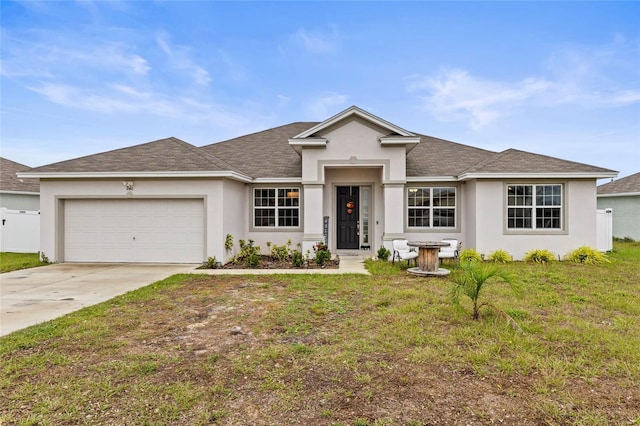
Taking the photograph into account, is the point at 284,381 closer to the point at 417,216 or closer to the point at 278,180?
the point at 278,180

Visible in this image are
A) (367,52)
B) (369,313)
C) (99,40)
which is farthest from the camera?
(367,52)

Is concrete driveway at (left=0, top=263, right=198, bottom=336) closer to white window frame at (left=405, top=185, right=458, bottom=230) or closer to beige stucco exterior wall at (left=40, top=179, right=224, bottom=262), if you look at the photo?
beige stucco exterior wall at (left=40, top=179, right=224, bottom=262)

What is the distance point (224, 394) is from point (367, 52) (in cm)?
1830

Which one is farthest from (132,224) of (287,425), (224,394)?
(287,425)

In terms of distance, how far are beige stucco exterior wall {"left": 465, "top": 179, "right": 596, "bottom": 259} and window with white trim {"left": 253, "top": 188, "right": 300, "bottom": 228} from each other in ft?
23.1

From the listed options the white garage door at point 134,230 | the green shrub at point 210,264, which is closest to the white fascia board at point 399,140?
the white garage door at point 134,230

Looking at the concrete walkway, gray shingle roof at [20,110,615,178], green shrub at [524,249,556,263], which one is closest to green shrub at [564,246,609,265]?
green shrub at [524,249,556,263]

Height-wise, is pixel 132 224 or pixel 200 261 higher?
pixel 132 224

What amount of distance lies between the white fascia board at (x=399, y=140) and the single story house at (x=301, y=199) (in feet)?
0.12

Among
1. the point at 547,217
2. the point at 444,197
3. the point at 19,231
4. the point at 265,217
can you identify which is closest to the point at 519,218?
the point at 547,217

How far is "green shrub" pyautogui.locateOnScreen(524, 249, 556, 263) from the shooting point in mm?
11805

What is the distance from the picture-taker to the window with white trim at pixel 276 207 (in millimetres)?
13734

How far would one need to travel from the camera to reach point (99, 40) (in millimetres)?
13484

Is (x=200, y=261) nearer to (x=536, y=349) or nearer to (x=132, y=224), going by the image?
(x=132, y=224)
